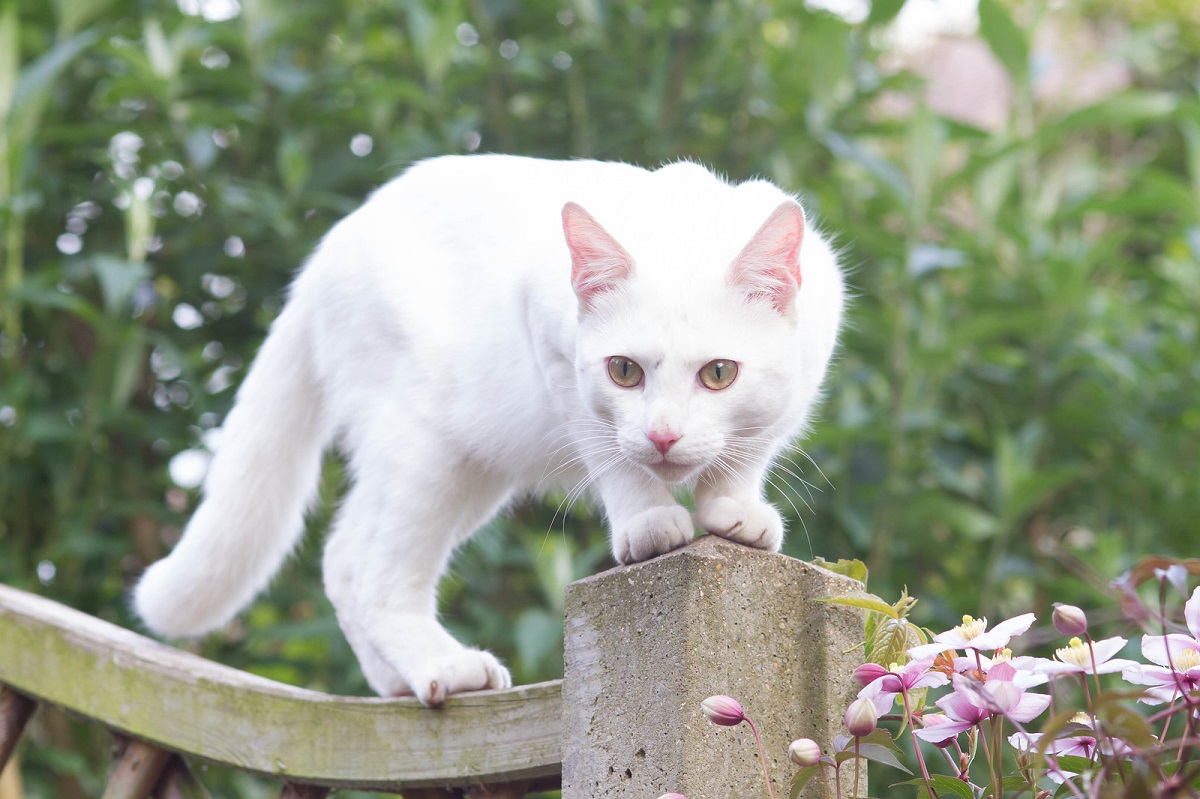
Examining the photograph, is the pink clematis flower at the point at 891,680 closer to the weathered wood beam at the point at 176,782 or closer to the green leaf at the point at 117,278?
the weathered wood beam at the point at 176,782

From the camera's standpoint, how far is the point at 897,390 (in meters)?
2.91

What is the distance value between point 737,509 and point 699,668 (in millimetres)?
342

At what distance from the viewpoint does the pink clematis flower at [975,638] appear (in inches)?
38.4

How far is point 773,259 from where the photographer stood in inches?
58.9

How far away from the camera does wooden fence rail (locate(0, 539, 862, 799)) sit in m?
1.14

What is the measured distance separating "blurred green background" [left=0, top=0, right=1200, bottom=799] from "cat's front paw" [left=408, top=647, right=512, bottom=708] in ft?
2.87

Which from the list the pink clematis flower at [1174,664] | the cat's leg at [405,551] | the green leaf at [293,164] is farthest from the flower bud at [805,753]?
the green leaf at [293,164]

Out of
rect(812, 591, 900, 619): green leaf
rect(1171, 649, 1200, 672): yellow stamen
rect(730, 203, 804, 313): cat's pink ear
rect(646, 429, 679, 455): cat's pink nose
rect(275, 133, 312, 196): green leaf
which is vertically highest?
rect(275, 133, 312, 196): green leaf

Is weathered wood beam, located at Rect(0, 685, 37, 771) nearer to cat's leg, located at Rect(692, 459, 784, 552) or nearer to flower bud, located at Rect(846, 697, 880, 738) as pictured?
cat's leg, located at Rect(692, 459, 784, 552)

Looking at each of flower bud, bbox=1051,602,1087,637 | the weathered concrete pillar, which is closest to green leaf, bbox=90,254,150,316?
the weathered concrete pillar

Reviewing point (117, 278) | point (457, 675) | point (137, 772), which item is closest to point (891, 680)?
point (457, 675)

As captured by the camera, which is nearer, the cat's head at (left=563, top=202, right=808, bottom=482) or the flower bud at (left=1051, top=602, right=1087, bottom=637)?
the flower bud at (left=1051, top=602, right=1087, bottom=637)

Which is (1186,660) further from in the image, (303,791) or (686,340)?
(303,791)

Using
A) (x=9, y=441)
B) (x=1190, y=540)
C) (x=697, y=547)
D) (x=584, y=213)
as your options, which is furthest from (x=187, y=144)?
(x=1190, y=540)
